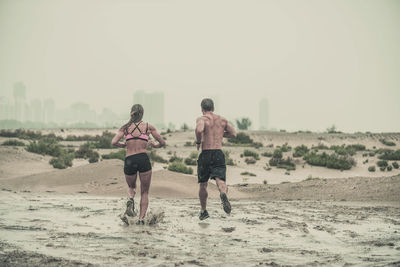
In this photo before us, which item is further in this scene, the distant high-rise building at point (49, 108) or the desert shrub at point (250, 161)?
the distant high-rise building at point (49, 108)

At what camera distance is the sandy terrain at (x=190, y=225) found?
710 centimetres

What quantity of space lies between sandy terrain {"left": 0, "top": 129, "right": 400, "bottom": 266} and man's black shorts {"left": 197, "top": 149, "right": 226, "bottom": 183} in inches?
36.7

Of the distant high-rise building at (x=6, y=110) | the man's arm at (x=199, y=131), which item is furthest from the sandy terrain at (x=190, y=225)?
the distant high-rise building at (x=6, y=110)

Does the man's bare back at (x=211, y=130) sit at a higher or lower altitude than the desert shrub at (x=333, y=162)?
higher

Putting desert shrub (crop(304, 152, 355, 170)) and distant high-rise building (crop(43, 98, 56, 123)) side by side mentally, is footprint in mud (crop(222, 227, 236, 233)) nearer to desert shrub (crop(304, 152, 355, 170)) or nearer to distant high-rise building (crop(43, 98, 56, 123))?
desert shrub (crop(304, 152, 355, 170))

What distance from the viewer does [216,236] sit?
8.89 m

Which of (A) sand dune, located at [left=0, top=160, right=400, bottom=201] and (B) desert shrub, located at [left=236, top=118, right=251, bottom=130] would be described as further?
(B) desert shrub, located at [left=236, top=118, right=251, bottom=130]

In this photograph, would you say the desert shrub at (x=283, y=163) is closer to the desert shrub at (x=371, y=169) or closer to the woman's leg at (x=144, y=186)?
the desert shrub at (x=371, y=169)

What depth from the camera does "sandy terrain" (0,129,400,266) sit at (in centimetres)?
710

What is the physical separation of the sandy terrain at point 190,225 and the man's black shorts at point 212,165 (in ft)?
3.05

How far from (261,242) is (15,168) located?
1882cm

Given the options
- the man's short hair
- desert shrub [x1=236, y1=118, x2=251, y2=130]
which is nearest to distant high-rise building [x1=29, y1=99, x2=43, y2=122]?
desert shrub [x1=236, y1=118, x2=251, y2=130]

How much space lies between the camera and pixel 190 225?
10172 millimetres

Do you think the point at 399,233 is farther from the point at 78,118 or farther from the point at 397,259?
the point at 78,118
